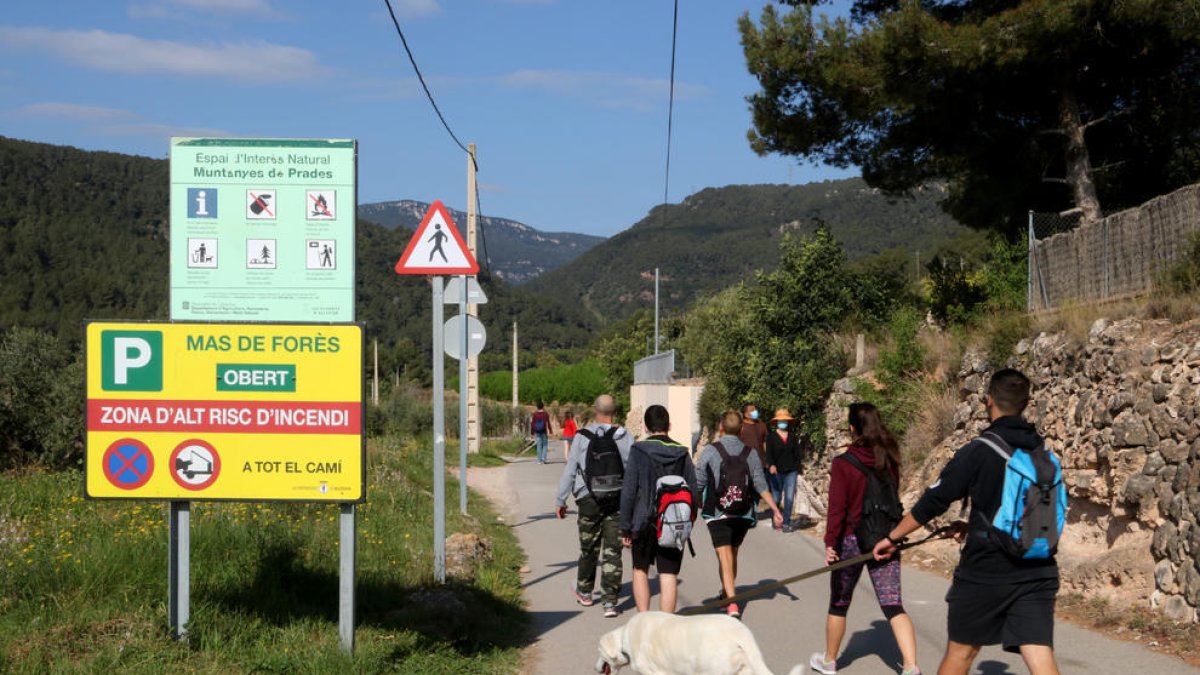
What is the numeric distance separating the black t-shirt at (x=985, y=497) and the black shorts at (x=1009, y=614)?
4cm

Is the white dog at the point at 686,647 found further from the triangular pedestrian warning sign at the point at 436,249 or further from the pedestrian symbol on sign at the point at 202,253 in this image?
the triangular pedestrian warning sign at the point at 436,249

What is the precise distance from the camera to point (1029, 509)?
5008 millimetres

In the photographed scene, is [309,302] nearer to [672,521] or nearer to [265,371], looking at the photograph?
[265,371]

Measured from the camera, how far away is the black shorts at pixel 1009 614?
5035 millimetres

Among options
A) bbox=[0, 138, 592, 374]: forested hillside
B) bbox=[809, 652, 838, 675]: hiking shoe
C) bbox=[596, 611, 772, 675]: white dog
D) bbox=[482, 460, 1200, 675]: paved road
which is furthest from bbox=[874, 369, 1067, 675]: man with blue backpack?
bbox=[0, 138, 592, 374]: forested hillside

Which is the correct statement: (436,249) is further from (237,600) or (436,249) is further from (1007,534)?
(1007,534)

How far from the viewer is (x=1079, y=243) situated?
1509 cm

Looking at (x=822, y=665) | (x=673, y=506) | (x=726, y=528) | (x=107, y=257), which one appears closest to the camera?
(x=822, y=665)

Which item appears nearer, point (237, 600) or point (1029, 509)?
point (1029, 509)

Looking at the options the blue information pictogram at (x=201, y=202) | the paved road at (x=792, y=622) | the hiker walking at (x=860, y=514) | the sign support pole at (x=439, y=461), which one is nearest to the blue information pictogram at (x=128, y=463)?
the blue information pictogram at (x=201, y=202)

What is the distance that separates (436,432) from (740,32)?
1277cm

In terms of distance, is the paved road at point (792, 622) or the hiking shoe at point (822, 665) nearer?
the hiking shoe at point (822, 665)

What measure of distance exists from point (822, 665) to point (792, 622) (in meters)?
1.76

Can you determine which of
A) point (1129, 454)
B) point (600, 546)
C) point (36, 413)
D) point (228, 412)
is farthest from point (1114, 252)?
point (36, 413)
